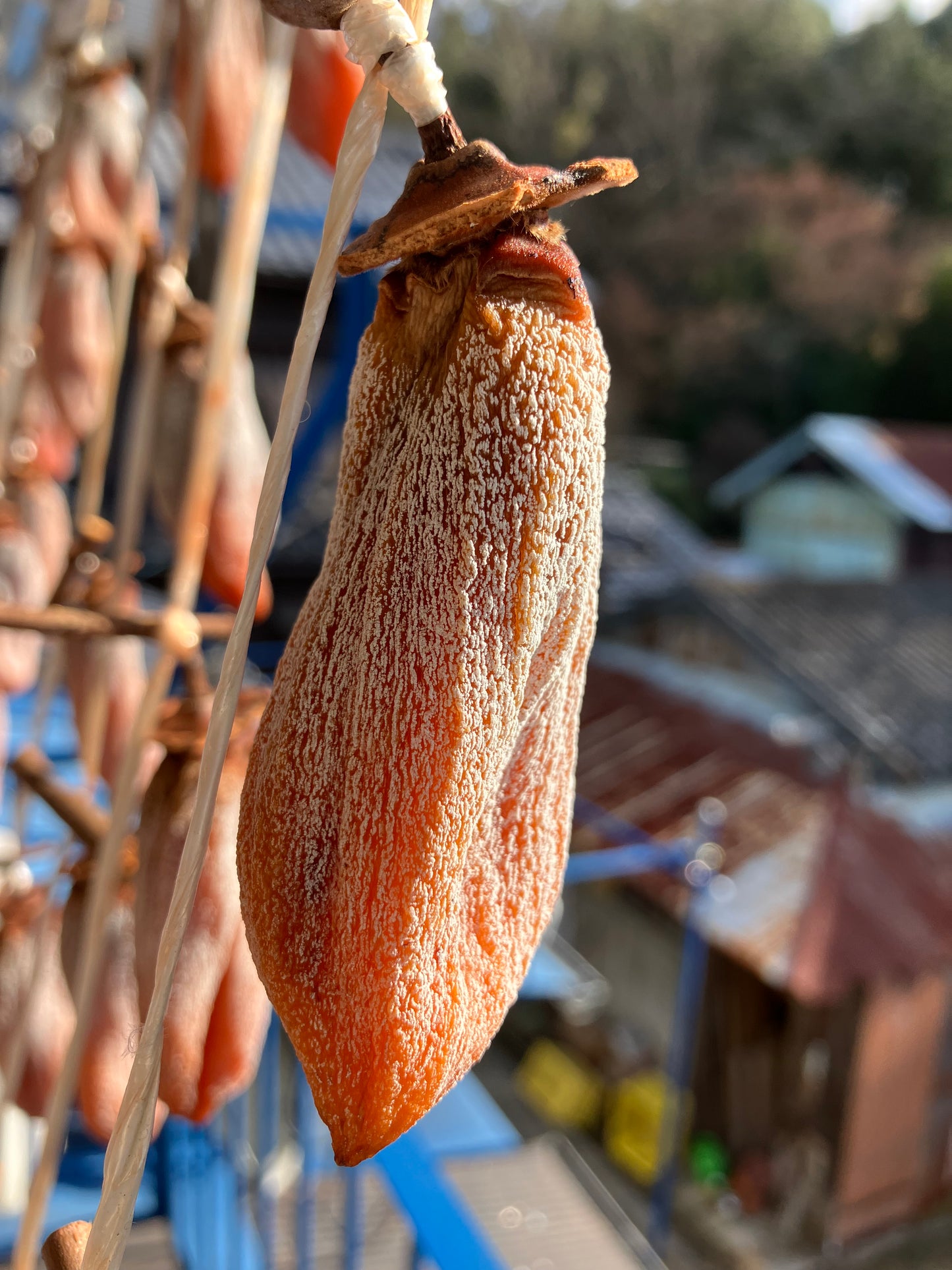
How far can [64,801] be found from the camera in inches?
23.0

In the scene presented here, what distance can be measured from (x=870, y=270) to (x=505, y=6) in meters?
5.38

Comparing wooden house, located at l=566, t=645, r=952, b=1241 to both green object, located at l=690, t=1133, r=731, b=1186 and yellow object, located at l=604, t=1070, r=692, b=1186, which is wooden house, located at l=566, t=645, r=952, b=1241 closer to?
green object, located at l=690, t=1133, r=731, b=1186

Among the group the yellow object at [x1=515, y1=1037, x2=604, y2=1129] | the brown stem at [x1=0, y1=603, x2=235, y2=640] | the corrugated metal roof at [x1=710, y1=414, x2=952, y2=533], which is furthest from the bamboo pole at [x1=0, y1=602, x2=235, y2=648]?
the corrugated metal roof at [x1=710, y1=414, x2=952, y2=533]

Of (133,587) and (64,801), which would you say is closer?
(64,801)

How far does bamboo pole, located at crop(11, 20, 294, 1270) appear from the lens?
1.51 feet

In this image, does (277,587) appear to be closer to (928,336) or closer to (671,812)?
(671,812)

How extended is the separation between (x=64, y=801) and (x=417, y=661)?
413 millimetres

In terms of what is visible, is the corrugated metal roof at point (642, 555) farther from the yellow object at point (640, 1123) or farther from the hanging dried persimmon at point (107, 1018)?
the hanging dried persimmon at point (107, 1018)

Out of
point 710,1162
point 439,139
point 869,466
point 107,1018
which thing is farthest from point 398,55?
point 869,466

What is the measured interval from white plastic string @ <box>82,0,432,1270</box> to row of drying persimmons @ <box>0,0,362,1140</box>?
0.40 feet

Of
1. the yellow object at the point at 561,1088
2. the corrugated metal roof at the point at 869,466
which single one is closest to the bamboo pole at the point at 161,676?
the yellow object at the point at 561,1088

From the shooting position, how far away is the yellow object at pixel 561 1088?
15.5 feet

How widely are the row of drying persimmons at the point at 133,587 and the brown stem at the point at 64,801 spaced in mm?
32

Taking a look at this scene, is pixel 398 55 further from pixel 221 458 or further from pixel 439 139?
→ pixel 221 458
